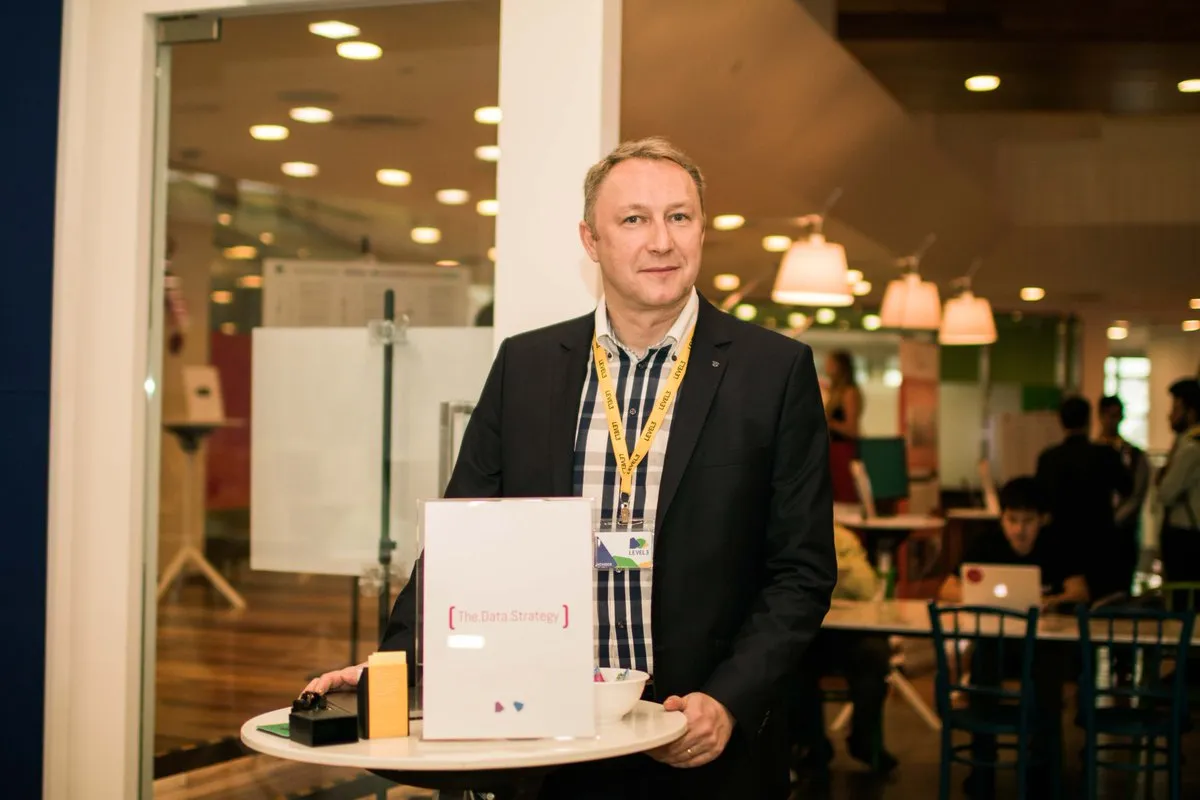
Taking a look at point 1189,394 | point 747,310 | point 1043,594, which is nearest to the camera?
point 1043,594

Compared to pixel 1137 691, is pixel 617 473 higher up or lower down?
higher up

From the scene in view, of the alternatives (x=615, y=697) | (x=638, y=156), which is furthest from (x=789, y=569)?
(x=638, y=156)

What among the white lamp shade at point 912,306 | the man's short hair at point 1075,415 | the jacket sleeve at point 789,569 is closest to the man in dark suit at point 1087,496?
the man's short hair at point 1075,415

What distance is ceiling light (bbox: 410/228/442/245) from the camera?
3342 mm

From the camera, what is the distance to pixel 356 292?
341 cm

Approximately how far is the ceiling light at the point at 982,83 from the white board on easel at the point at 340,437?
630 centimetres

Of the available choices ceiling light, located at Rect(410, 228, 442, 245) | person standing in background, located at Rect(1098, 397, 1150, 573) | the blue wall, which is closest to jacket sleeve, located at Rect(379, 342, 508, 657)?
ceiling light, located at Rect(410, 228, 442, 245)

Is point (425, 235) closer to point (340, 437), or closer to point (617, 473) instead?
point (340, 437)

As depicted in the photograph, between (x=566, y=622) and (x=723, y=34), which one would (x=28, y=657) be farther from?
(x=723, y=34)

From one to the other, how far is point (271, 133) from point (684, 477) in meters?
1.84

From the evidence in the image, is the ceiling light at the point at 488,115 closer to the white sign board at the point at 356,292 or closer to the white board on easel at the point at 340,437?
the white sign board at the point at 356,292

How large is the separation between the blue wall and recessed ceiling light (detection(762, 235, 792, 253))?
31.8ft

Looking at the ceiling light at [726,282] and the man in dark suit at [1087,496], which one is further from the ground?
the ceiling light at [726,282]

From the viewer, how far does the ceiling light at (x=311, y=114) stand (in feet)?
11.3
